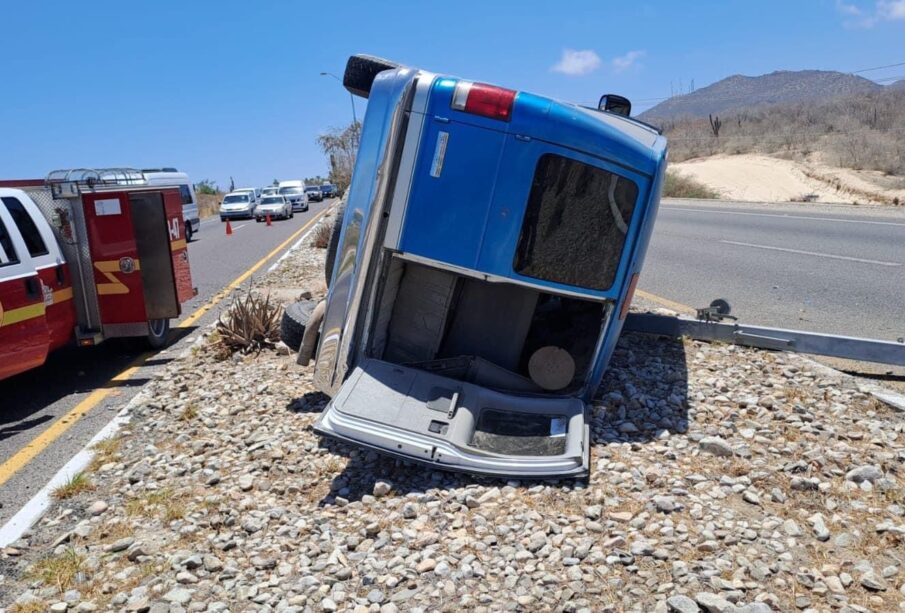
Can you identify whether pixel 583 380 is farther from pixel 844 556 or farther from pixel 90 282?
pixel 90 282

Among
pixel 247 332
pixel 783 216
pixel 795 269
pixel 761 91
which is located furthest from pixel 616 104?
pixel 761 91

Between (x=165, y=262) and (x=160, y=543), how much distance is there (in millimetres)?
Answer: 4994

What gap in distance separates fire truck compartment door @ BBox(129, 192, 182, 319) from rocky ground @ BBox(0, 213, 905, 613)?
3042 mm

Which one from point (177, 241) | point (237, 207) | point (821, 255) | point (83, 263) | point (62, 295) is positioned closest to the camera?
point (62, 295)

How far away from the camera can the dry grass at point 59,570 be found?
11.7 ft

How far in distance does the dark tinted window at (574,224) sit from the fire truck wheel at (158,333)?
17.7 ft

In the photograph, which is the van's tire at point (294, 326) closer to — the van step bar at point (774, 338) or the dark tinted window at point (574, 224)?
the dark tinted window at point (574, 224)

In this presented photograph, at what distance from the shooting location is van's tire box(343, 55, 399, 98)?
6.09m

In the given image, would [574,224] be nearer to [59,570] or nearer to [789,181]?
[59,570]

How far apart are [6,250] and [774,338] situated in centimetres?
681

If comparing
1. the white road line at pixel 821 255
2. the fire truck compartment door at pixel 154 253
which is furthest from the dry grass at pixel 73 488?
the white road line at pixel 821 255

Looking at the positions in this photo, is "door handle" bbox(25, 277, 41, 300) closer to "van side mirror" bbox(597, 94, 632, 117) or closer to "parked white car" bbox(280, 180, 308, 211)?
"van side mirror" bbox(597, 94, 632, 117)

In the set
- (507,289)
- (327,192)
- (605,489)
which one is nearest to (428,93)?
(507,289)

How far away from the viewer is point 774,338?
6.30 meters
